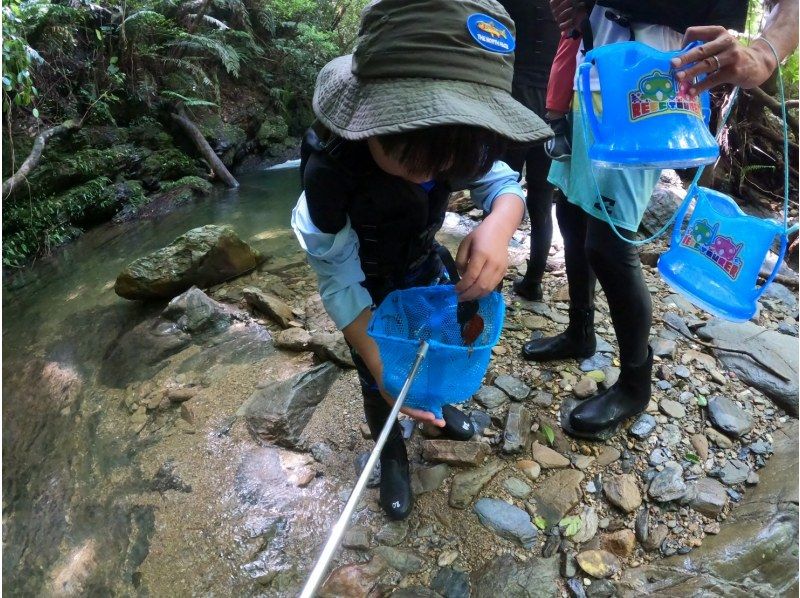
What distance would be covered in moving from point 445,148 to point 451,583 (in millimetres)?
1194

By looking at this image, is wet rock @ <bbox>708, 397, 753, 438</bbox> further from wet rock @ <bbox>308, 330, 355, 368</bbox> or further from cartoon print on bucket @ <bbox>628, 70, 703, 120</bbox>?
wet rock @ <bbox>308, 330, 355, 368</bbox>

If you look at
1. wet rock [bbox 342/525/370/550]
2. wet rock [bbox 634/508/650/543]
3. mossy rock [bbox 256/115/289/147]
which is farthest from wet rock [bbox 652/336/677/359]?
mossy rock [bbox 256/115/289/147]

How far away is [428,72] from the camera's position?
0.90 m

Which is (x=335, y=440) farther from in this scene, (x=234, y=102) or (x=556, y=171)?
(x=234, y=102)

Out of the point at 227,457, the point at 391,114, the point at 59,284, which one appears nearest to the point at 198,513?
the point at 227,457

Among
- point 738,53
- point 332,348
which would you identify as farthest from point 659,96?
point 332,348

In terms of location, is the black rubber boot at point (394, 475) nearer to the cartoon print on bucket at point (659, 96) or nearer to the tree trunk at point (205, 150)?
the cartoon print on bucket at point (659, 96)

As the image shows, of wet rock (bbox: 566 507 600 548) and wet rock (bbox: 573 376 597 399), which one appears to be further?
wet rock (bbox: 573 376 597 399)

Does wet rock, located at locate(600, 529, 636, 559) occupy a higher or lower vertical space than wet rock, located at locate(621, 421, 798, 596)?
lower

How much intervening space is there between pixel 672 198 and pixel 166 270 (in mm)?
3815

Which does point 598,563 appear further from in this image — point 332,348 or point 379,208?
point 332,348

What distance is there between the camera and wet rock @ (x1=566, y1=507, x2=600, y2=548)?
143 centimetres

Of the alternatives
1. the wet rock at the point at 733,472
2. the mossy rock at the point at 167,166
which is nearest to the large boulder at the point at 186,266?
the wet rock at the point at 733,472

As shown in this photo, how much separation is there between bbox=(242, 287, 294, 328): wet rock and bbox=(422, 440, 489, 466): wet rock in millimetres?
1366
